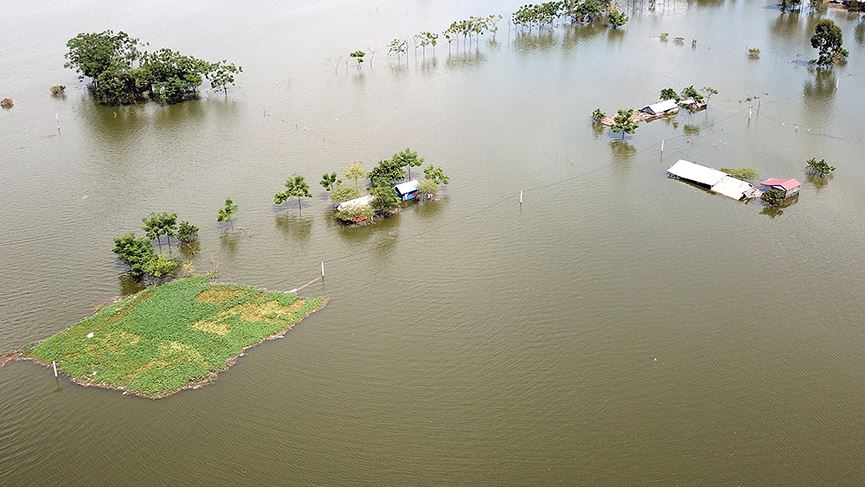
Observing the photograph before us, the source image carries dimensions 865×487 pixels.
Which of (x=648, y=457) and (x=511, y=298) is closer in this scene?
(x=648, y=457)

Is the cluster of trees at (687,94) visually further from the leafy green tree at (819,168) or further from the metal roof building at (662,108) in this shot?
the leafy green tree at (819,168)

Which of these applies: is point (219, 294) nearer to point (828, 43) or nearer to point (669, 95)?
point (669, 95)

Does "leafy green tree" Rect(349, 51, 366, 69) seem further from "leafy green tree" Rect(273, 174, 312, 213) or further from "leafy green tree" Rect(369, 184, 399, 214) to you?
"leafy green tree" Rect(369, 184, 399, 214)

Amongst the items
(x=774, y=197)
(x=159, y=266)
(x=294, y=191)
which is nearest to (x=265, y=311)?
(x=159, y=266)

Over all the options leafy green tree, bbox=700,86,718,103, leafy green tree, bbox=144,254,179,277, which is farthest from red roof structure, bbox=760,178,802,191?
leafy green tree, bbox=144,254,179,277

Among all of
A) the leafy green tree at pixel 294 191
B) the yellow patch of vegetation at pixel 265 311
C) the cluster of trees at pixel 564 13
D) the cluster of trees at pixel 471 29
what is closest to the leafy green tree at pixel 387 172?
the leafy green tree at pixel 294 191

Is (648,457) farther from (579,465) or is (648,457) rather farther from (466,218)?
(466,218)

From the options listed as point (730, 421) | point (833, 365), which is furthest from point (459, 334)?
point (833, 365)
